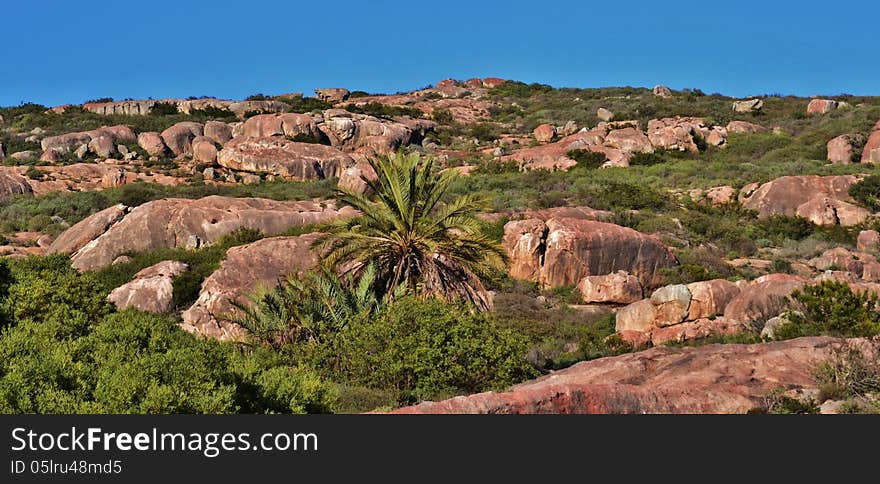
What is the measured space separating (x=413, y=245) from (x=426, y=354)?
203 inches

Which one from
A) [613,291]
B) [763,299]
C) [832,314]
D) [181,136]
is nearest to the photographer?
[832,314]

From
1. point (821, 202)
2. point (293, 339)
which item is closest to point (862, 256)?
point (821, 202)

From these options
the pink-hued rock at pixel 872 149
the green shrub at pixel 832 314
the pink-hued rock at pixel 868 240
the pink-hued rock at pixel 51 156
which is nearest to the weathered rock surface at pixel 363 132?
the pink-hued rock at pixel 51 156

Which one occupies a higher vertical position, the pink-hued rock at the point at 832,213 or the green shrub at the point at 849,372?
the pink-hued rock at the point at 832,213

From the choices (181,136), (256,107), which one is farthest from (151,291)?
(256,107)

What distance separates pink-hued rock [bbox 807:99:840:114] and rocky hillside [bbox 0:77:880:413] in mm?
271

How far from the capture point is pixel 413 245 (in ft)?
61.3

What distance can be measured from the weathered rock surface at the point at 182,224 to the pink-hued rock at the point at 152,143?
35.9 metres

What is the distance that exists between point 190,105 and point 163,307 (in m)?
64.8

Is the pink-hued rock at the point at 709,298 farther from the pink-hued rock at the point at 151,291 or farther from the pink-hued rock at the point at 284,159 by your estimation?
the pink-hued rock at the point at 284,159

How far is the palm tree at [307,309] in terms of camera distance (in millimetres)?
17125

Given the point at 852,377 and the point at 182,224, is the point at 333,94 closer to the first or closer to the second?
the point at 182,224

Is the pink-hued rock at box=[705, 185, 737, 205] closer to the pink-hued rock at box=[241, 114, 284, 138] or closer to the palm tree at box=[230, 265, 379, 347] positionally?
the palm tree at box=[230, 265, 379, 347]

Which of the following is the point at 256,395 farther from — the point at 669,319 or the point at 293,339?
the point at 669,319
